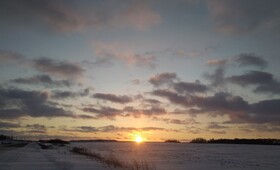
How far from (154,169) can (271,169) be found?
14851mm

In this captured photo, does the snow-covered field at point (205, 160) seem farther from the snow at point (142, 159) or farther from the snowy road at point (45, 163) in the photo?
the snowy road at point (45, 163)

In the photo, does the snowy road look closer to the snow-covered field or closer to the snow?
the snow

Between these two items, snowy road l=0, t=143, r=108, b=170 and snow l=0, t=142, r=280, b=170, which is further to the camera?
snow l=0, t=142, r=280, b=170

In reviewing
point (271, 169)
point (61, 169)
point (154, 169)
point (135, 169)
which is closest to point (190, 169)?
point (154, 169)

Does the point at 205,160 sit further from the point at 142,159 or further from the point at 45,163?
the point at 45,163

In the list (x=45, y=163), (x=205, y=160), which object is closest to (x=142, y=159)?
(x=205, y=160)

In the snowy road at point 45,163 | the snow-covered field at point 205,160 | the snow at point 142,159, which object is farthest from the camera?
the snow-covered field at point 205,160

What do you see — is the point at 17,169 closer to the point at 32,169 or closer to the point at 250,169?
the point at 32,169

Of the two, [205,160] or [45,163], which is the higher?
[45,163]

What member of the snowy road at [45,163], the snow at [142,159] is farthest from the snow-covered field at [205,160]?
the snowy road at [45,163]

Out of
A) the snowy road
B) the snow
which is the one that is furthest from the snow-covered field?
the snowy road

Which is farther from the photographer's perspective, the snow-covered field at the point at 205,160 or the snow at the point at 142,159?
the snow-covered field at the point at 205,160

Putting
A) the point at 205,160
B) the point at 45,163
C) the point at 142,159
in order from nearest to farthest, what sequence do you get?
the point at 45,163 → the point at 205,160 → the point at 142,159

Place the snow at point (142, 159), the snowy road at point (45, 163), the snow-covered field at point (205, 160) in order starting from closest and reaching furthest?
the snowy road at point (45, 163) < the snow at point (142, 159) < the snow-covered field at point (205, 160)
